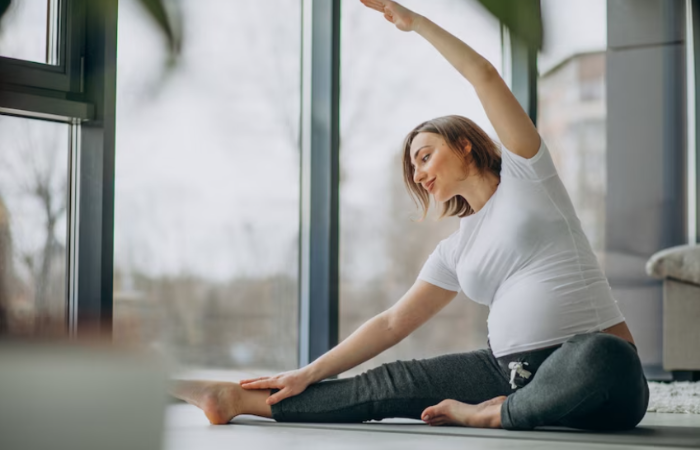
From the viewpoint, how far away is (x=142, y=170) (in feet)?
8.73

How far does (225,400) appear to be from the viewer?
2.12 m

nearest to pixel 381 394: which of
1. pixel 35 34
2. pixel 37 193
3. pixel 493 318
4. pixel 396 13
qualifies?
pixel 493 318

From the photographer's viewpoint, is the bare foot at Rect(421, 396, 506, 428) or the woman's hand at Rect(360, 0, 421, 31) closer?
the woman's hand at Rect(360, 0, 421, 31)

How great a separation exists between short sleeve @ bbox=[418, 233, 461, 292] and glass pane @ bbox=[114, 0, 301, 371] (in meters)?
0.76

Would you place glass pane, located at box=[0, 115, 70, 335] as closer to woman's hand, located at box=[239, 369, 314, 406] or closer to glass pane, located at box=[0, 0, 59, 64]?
glass pane, located at box=[0, 0, 59, 64]

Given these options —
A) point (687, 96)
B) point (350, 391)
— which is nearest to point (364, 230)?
point (350, 391)

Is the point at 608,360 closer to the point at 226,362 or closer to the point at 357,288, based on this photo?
the point at 226,362

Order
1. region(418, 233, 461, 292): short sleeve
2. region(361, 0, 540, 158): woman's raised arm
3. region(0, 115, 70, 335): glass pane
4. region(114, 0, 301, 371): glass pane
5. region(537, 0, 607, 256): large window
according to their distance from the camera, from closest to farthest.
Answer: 1. region(361, 0, 540, 158): woman's raised arm
2. region(0, 115, 70, 335): glass pane
3. region(418, 233, 461, 292): short sleeve
4. region(114, 0, 301, 371): glass pane
5. region(537, 0, 607, 256): large window

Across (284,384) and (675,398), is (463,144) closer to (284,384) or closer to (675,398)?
(284,384)

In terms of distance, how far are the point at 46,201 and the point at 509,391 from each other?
52.2 inches

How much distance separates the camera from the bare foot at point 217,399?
2.11m

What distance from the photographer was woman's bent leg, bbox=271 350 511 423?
207 cm

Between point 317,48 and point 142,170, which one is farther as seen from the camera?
point 317,48

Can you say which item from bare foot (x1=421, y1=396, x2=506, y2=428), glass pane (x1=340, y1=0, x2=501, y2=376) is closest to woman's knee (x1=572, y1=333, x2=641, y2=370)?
bare foot (x1=421, y1=396, x2=506, y2=428)
